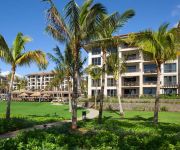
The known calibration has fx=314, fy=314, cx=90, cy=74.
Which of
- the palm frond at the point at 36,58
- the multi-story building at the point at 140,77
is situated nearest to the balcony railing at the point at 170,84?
the multi-story building at the point at 140,77

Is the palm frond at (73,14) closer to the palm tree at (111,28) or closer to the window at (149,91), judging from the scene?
the palm tree at (111,28)

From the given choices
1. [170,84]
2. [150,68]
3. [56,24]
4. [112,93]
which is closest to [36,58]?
[56,24]

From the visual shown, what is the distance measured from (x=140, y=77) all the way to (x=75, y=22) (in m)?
52.6

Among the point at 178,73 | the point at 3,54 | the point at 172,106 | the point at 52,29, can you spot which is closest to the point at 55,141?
the point at 52,29

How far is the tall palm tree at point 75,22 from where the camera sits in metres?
19.8

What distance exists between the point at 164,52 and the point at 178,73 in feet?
144

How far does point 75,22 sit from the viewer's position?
64.8 ft

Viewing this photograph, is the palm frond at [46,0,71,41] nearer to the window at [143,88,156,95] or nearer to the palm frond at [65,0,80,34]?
the palm frond at [65,0,80,34]

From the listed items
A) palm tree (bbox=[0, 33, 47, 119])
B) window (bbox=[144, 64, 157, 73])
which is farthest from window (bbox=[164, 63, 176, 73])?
palm tree (bbox=[0, 33, 47, 119])

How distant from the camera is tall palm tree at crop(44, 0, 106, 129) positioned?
64.8 feet

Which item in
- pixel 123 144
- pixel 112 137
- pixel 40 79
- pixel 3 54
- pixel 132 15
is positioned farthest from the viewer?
pixel 40 79

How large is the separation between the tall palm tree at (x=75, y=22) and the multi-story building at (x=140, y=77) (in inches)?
1745

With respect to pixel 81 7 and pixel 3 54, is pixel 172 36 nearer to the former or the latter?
pixel 81 7

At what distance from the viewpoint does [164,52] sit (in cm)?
2364
